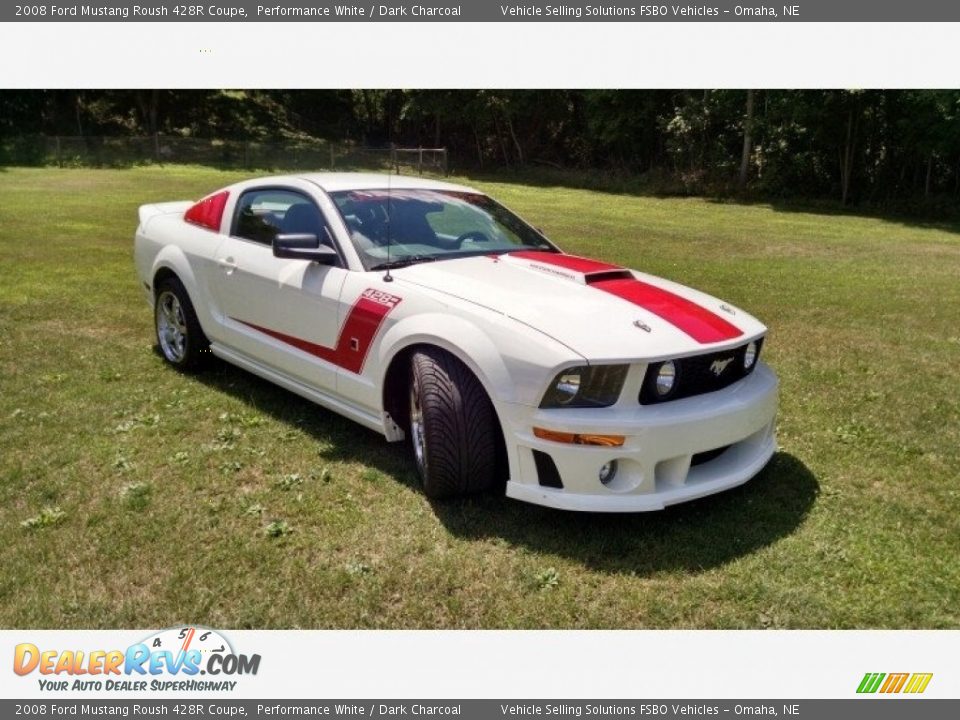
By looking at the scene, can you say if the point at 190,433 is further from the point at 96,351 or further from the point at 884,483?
the point at 884,483

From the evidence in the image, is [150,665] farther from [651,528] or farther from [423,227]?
[423,227]

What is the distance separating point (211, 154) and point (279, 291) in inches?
1342

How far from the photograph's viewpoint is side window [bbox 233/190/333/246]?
176 inches

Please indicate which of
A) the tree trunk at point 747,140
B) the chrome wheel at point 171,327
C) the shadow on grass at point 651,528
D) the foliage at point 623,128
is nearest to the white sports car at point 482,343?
the shadow on grass at point 651,528

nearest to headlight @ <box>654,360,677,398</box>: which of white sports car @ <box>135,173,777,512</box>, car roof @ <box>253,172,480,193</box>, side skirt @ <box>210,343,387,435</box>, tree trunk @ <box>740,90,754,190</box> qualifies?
white sports car @ <box>135,173,777,512</box>

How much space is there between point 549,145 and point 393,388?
3767 centimetres

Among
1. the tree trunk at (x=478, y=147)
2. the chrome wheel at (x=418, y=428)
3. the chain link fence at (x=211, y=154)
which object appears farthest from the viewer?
the tree trunk at (x=478, y=147)

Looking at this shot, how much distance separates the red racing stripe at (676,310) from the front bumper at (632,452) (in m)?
0.30

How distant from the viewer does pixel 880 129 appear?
2753 cm

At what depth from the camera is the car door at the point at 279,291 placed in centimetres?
418

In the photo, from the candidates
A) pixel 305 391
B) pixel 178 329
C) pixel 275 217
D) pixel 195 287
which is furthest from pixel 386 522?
pixel 178 329

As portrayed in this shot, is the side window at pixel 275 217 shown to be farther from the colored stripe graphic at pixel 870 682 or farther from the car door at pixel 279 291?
the colored stripe graphic at pixel 870 682

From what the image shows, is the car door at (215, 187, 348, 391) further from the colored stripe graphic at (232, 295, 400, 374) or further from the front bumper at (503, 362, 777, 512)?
the front bumper at (503, 362, 777, 512)

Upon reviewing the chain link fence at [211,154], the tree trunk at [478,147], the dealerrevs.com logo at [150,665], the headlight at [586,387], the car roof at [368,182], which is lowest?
the dealerrevs.com logo at [150,665]
